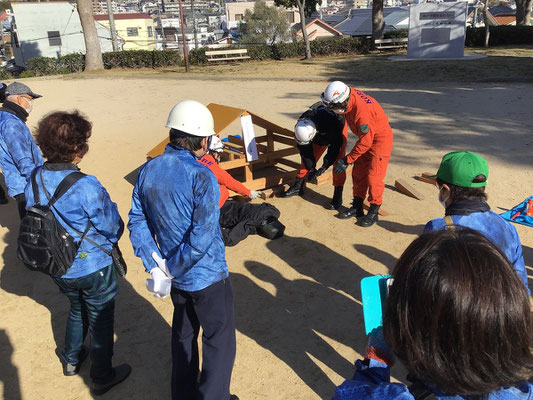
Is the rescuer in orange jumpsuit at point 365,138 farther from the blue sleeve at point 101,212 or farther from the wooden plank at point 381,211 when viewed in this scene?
the blue sleeve at point 101,212

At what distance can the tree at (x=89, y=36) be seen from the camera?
21266 millimetres

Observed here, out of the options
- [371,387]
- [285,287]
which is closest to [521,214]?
[285,287]

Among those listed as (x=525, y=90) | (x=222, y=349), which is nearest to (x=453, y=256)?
(x=222, y=349)

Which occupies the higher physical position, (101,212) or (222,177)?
(101,212)

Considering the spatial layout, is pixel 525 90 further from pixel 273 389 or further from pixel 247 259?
pixel 273 389

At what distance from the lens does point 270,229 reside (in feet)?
16.9

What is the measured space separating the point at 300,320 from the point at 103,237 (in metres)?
1.81

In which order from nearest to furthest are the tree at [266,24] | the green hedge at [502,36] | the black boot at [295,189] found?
the black boot at [295,189] → the green hedge at [502,36] → the tree at [266,24]

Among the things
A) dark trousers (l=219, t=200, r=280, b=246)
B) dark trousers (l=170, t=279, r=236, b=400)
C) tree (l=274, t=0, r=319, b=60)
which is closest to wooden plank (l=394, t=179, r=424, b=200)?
dark trousers (l=219, t=200, r=280, b=246)

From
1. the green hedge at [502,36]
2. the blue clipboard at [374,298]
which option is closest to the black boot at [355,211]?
the blue clipboard at [374,298]

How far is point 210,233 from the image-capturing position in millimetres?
2330

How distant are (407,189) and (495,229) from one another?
3926 millimetres

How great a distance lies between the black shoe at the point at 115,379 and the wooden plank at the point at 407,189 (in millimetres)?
4368

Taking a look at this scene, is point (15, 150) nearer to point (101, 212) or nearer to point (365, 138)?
point (101, 212)
